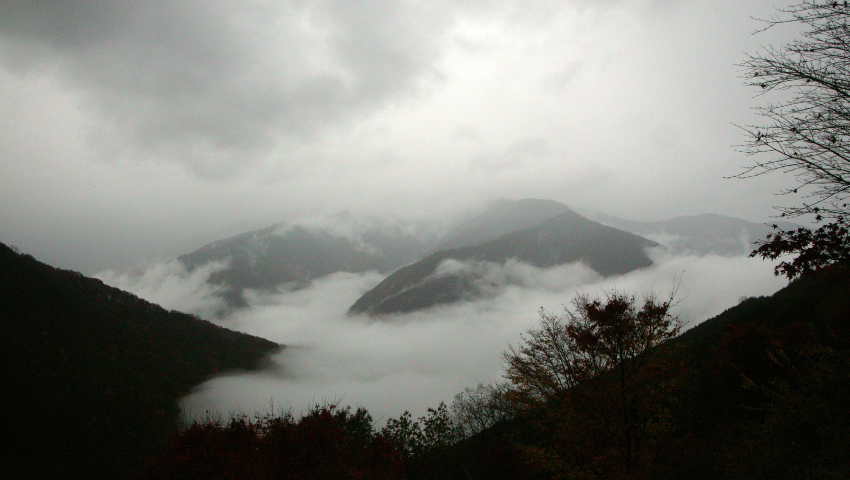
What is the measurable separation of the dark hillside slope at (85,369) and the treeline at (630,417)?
79062mm

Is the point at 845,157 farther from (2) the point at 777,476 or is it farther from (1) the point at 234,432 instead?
(1) the point at 234,432

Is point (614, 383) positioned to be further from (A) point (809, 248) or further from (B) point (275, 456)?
(B) point (275, 456)

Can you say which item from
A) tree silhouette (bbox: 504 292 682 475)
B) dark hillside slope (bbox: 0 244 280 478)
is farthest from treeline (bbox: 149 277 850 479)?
dark hillside slope (bbox: 0 244 280 478)

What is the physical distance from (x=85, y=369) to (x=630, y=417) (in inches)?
6332

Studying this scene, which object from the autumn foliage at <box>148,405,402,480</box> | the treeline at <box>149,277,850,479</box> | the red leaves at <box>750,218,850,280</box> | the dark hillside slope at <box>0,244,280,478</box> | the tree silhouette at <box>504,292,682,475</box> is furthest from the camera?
the dark hillside slope at <box>0,244,280,478</box>

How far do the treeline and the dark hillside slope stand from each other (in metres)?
79.1

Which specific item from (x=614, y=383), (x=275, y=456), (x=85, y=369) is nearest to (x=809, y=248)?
(x=614, y=383)

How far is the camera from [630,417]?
543 inches

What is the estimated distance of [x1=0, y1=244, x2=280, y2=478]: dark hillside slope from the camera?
97.6 m

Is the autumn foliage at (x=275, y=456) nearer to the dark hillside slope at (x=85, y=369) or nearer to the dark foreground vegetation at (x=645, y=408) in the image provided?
the dark foreground vegetation at (x=645, y=408)

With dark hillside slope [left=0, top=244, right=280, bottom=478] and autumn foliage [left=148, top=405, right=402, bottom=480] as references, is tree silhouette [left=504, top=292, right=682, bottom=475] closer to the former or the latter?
autumn foliage [left=148, top=405, right=402, bottom=480]

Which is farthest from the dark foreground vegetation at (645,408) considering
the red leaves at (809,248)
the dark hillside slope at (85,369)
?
the dark hillside slope at (85,369)

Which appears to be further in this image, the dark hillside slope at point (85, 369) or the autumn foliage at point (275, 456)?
the dark hillside slope at point (85, 369)

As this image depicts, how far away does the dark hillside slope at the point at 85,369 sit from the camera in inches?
3841
